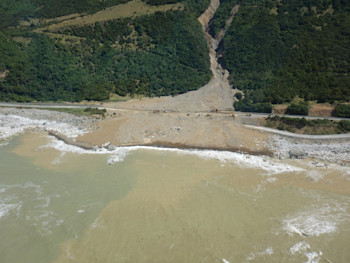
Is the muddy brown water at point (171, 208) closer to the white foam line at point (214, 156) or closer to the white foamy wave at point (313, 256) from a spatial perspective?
the white foamy wave at point (313, 256)

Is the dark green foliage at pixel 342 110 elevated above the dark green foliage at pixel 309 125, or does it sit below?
above

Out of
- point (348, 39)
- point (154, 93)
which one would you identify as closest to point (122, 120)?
point (154, 93)

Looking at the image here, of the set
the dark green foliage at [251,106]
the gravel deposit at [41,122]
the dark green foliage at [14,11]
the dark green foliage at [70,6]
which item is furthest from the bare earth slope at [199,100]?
the dark green foliage at [14,11]

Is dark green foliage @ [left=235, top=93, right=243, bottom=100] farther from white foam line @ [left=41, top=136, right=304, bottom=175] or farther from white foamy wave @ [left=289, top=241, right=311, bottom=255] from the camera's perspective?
white foamy wave @ [left=289, top=241, right=311, bottom=255]

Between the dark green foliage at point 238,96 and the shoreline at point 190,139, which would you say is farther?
the dark green foliage at point 238,96

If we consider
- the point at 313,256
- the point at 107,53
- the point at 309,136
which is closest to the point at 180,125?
the point at 309,136

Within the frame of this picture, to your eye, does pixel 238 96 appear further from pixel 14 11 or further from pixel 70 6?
pixel 14 11
